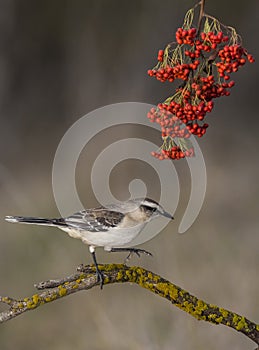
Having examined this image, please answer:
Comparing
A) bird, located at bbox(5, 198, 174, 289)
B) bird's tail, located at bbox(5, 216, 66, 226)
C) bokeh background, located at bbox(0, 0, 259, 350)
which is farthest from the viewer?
bokeh background, located at bbox(0, 0, 259, 350)

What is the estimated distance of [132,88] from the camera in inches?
474

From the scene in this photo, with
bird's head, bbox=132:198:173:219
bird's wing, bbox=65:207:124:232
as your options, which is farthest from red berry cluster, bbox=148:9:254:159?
bird's wing, bbox=65:207:124:232

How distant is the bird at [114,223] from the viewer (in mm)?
3836

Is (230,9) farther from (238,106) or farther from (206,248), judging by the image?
(206,248)

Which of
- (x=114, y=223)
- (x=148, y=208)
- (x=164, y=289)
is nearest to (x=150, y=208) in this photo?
(x=148, y=208)

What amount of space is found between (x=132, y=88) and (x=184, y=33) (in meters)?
9.03

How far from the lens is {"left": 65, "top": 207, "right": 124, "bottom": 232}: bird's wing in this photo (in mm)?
3922

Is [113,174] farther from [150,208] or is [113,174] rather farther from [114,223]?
[150,208]

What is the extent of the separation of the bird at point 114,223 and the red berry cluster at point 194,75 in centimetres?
63

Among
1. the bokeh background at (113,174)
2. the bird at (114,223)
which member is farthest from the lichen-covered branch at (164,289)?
the bokeh background at (113,174)

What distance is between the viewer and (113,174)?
10.7 meters

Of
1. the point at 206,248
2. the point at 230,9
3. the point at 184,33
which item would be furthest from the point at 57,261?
the point at 230,9

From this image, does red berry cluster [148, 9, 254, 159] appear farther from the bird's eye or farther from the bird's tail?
the bird's tail

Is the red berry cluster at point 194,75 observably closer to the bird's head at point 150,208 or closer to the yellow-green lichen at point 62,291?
the bird's head at point 150,208
